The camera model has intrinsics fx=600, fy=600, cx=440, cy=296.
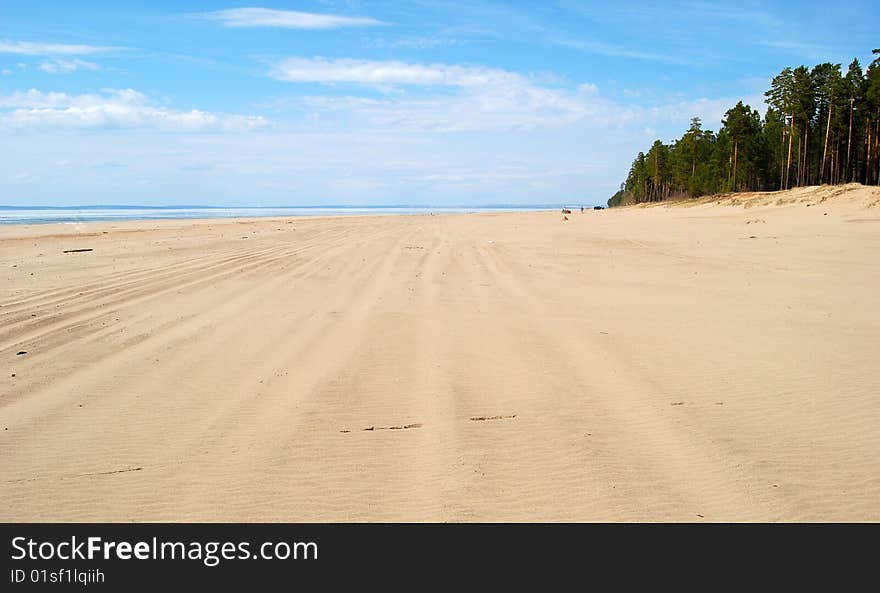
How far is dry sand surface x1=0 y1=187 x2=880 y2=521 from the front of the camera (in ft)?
9.50

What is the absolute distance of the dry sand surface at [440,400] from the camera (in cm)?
289

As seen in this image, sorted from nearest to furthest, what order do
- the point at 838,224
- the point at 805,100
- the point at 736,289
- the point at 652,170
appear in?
the point at 736,289 → the point at 838,224 → the point at 805,100 → the point at 652,170

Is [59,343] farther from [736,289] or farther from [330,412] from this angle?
[736,289]

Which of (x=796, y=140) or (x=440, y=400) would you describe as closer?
(x=440, y=400)

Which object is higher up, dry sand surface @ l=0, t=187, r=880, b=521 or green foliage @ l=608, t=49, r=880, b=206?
green foliage @ l=608, t=49, r=880, b=206

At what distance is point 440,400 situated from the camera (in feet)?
13.5

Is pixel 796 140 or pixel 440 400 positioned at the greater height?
pixel 796 140

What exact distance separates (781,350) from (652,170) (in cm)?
8895

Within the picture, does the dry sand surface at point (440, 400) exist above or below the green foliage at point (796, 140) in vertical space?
below

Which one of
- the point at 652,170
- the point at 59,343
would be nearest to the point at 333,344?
the point at 59,343
